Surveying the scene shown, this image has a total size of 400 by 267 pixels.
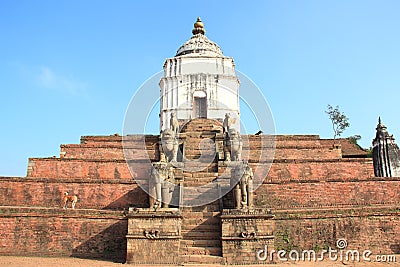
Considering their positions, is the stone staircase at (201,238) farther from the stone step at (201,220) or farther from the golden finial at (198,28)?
the golden finial at (198,28)

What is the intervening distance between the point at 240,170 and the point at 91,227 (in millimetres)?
5150

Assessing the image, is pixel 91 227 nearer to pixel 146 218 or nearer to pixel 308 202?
pixel 146 218

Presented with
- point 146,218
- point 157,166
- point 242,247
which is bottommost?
point 242,247

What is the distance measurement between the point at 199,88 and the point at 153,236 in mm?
18735

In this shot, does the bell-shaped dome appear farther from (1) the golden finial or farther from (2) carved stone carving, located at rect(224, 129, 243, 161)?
(2) carved stone carving, located at rect(224, 129, 243, 161)

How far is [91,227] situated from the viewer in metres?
12.7

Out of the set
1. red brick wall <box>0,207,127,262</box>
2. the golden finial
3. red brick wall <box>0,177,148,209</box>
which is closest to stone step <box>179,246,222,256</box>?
red brick wall <box>0,207,127,262</box>

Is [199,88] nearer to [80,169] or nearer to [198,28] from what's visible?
[198,28]

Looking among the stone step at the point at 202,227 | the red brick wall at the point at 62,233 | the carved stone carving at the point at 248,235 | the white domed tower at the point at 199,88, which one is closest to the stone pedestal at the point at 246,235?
the carved stone carving at the point at 248,235

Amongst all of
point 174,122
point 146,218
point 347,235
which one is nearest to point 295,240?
point 347,235

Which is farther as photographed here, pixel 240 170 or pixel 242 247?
pixel 240 170

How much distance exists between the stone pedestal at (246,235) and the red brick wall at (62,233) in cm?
334

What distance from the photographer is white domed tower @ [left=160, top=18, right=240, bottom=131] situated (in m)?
28.5

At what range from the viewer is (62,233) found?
12.6 metres
